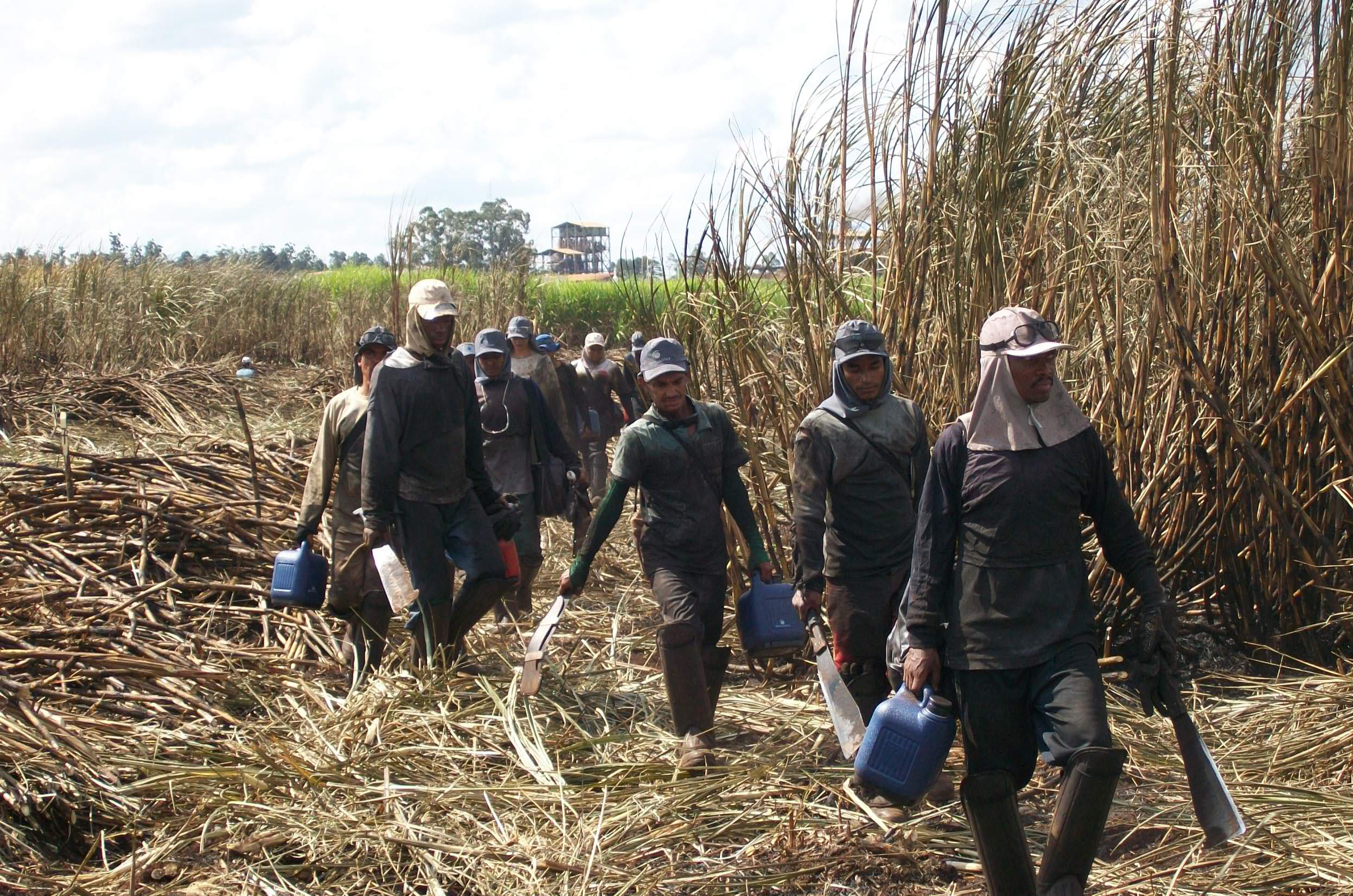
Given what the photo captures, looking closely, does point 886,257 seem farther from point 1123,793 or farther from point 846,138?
point 1123,793

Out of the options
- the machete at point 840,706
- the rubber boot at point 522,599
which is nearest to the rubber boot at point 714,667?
the machete at point 840,706

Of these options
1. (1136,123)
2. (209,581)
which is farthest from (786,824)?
(209,581)

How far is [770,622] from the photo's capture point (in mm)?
5273

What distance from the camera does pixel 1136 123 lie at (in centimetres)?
615

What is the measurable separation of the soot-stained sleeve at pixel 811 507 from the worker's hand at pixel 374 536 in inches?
75.6

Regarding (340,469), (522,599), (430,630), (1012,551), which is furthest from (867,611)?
(522,599)

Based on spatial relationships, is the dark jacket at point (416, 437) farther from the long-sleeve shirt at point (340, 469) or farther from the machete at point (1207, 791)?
the machete at point (1207, 791)

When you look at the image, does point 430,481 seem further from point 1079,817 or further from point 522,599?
point 1079,817

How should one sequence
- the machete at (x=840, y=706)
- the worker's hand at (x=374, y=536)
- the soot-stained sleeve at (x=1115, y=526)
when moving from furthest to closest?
the worker's hand at (x=374, y=536)
the machete at (x=840, y=706)
the soot-stained sleeve at (x=1115, y=526)

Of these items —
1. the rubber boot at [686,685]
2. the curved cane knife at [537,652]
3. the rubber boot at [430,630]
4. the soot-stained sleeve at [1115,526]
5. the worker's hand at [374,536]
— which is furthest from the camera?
the rubber boot at [430,630]

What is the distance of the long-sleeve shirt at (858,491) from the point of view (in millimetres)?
5000

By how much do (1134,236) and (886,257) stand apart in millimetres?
1144

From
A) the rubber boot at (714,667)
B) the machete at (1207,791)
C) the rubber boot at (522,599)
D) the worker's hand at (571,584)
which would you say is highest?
the worker's hand at (571,584)

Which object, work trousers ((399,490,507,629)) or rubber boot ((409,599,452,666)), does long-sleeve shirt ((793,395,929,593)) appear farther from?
rubber boot ((409,599,452,666))
